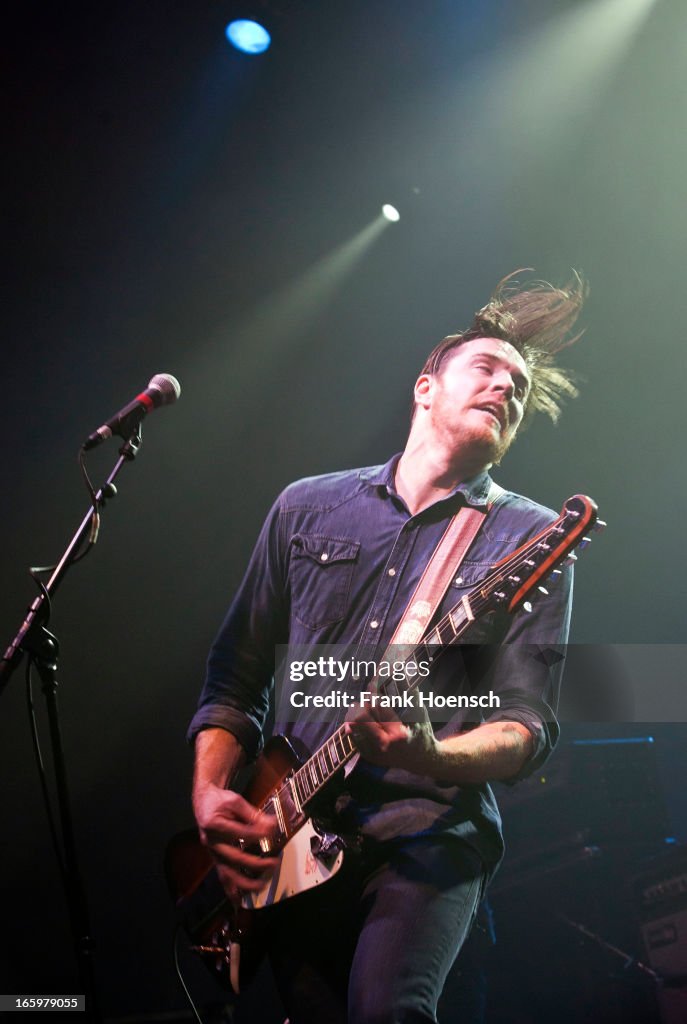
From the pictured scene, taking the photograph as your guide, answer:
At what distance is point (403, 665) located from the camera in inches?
79.0

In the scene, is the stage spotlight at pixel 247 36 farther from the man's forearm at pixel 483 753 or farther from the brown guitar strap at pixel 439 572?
the man's forearm at pixel 483 753

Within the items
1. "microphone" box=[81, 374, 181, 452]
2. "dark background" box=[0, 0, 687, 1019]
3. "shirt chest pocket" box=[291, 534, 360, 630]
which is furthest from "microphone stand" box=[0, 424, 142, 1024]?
"dark background" box=[0, 0, 687, 1019]

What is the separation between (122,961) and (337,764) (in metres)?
1.23

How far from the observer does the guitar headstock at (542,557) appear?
6.12 feet

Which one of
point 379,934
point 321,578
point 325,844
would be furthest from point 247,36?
point 379,934

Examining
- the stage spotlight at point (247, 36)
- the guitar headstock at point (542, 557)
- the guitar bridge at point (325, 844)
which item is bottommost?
the guitar bridge at point (325, 844)

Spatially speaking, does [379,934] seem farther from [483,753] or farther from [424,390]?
[424,390]

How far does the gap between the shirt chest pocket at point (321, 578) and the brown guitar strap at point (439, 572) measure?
0.70ft

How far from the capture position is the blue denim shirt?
1.90 m

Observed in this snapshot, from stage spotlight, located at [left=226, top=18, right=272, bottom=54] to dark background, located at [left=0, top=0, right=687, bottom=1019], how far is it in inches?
1.7

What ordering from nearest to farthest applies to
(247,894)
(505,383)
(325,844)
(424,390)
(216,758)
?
(325,844)
(247,894)
(216,758)
(505,383)
(424,390)

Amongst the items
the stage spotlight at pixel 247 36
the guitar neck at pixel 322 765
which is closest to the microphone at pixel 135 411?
the guitar neck at pixel 322 765

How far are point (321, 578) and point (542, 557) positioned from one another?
708 millimetres

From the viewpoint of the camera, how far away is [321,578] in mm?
2342
